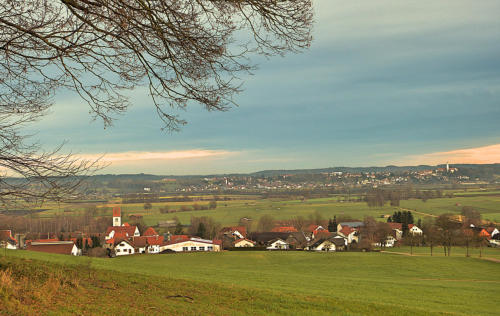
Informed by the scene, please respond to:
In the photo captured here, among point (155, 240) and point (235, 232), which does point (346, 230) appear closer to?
point (235, 232)

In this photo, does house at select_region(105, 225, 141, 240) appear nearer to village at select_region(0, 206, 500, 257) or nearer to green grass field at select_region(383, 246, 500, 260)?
village at select_region(0, 206, 500, 257)

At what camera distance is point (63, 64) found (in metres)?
7.04

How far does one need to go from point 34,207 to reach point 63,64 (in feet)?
8.22

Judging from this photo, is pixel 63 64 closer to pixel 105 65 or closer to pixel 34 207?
pixel 105 65

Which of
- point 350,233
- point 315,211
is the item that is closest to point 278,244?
point 350,233

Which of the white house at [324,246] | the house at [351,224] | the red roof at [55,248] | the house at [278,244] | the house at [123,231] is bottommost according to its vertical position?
the house at [278,244]

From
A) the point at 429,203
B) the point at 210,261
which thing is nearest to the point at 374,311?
the point at 210,261

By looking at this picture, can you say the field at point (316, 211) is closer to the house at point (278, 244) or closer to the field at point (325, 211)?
the field at point (325, 211)

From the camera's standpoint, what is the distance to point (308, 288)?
15.8 meters

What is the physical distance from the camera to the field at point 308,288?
29.9 feet

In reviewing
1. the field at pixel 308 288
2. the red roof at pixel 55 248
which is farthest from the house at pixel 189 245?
the red roof at pixel 55 248

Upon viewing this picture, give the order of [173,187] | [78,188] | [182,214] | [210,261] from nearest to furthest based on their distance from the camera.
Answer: [78,188], [210,261], [182,214], [173,187]

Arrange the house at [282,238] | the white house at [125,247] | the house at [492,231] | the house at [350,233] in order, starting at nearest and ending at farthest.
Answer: the white house at [125,247], the house at [282,238], the house at [492,231], the house at [350,233]

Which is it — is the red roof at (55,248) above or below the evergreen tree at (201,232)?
above
